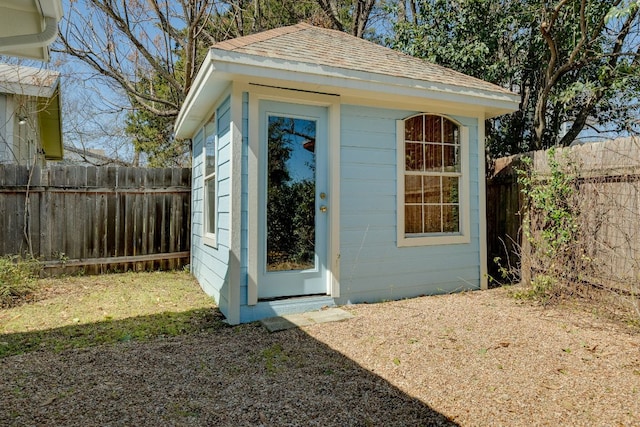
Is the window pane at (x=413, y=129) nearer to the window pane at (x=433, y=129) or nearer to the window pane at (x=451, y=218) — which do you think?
the window pane at (x=433, y=129)

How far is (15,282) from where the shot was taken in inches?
186

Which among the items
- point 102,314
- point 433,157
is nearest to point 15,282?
point 102,314

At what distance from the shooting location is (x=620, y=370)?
2.62 meters

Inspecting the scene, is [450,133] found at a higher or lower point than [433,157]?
higher

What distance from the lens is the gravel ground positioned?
6.86 ft

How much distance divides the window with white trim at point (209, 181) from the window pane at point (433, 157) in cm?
262

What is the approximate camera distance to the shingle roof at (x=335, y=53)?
3773 mm

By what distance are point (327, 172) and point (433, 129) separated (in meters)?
1.59

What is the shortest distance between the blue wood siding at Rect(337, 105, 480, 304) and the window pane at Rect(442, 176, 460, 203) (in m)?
0.62

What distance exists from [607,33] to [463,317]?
6.10 m

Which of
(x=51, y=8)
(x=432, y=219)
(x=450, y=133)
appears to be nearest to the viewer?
(x=51, y=8)

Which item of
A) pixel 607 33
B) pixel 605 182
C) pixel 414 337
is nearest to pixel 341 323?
pixel 414 337

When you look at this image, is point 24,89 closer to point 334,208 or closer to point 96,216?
point 96,216

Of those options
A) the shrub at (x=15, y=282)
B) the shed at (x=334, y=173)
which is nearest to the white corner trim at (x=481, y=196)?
the shed at (x=334, y=173)
